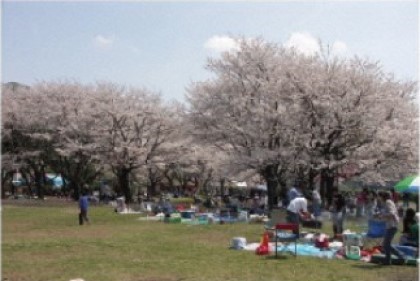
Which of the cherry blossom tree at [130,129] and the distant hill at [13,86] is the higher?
the distant hill at [13,86]

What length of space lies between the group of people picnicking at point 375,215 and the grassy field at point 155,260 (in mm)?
822

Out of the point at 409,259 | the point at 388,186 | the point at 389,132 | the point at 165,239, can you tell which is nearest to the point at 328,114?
the point at 389,132

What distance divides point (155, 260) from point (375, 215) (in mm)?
10713

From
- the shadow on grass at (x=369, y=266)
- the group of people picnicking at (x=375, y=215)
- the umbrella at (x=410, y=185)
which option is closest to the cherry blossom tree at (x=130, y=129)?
the group of people picnicking at (x=375, y=215)

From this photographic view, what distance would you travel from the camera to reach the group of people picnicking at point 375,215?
43.7 ft

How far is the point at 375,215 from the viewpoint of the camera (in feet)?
70.3

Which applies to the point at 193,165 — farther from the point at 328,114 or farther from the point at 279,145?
the point at 328,114

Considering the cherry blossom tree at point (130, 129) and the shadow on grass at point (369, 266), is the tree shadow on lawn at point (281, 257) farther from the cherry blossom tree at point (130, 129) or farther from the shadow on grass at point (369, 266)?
the cherry blossom tree at point (130, 129)

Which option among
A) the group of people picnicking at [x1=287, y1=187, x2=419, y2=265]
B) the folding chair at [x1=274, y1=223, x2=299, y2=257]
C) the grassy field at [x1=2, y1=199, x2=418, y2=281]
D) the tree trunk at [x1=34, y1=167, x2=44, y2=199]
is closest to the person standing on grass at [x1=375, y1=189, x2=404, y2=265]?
the group of people picnicking at [x1=287, y1=187, x2=419, y2=265]

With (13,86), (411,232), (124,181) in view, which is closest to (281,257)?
(411,232)

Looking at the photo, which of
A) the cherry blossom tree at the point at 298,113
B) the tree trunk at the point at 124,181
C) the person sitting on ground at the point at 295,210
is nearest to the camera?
the person sitting on ground at the point at 295,210

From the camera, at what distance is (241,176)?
38.2 meters

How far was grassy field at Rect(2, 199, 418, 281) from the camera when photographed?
11.8m

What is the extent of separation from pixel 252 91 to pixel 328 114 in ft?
18.4
